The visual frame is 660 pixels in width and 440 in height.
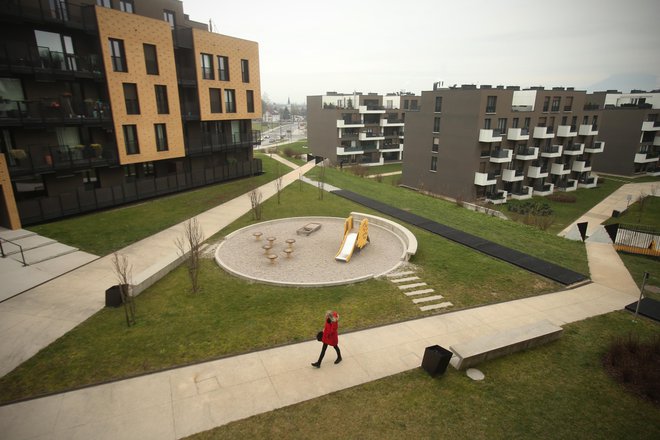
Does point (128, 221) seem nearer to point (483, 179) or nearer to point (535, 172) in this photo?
point (483, 179)

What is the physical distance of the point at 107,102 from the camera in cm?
2727

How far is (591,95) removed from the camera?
179 ft

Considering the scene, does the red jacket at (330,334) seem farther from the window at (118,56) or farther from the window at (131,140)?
the window at (118,56)

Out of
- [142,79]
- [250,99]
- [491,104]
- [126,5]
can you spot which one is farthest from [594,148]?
[126,5]

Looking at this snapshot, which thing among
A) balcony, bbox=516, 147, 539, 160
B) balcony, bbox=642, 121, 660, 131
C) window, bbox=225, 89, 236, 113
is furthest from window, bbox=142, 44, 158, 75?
balcony, bbox=642, 121, 660, 131

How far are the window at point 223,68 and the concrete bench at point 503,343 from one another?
1366 inches

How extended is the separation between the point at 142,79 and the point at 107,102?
3.44 meters

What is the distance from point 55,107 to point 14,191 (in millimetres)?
6307

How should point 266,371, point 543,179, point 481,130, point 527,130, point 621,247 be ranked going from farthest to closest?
point 543,179
point 527,130
point 481,130
point 621,247
point 266,371

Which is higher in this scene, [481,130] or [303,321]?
[481,130]

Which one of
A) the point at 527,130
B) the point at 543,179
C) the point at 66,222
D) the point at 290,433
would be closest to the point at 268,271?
the point at 290,433

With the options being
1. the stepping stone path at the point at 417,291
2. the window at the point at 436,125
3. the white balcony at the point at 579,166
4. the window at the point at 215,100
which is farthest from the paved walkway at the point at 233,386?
the white balcony at the point at 579,166

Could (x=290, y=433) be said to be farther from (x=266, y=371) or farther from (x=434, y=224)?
(x=434, y=224)

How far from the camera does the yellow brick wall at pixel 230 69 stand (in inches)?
1335
